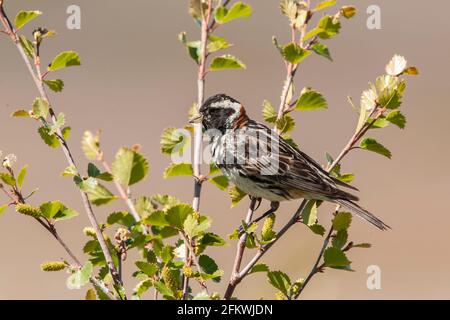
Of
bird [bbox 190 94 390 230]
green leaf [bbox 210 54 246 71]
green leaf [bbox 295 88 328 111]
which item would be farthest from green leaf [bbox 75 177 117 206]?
bird [bbox 190 94 390 230]

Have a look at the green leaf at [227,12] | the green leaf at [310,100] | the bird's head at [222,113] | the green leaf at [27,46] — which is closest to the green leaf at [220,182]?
the green leaf at [310,100]

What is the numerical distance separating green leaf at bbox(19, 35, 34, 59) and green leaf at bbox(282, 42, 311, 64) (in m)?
1.00

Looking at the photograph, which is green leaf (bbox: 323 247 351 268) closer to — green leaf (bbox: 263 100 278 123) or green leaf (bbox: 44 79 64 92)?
green leaf (bbox: 263 100 278 123)

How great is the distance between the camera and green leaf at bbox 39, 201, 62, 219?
255cm

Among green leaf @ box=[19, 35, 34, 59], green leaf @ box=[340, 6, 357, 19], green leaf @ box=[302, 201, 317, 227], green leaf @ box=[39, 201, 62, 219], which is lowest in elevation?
green leaf @ box=[39, 201, 62, 219]

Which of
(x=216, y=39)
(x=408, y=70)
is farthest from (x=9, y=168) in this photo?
(x=408, y=70)

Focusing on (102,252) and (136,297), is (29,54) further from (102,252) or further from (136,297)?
(136,297)

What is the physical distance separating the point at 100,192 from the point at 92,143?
411mm

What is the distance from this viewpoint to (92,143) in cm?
282

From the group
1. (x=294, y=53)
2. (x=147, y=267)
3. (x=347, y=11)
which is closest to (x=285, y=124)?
(x=294, y=53)

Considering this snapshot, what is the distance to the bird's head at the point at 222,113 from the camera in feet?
13.9

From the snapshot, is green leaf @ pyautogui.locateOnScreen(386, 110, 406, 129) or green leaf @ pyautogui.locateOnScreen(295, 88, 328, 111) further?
green leaf @ pyautogui.locateOnScreen(295, 88, 328, 111)

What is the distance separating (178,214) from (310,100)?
90 cm

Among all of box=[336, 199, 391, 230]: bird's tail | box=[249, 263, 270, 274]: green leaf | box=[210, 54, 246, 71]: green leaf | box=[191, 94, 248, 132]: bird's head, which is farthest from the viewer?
box=[191, 94, 248, 132]: bird's head
